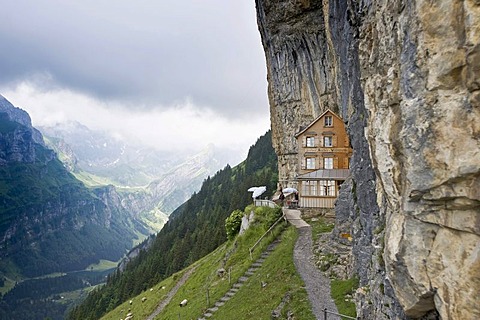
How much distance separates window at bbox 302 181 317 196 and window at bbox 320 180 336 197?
2.70 ft

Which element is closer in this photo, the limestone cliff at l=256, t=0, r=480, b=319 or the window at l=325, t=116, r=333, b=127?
the limestone cliff at l=256, t=0, r=480, b=319

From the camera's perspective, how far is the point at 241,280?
3269cm

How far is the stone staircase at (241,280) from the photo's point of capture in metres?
29.9

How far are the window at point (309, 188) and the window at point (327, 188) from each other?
2.70 ft

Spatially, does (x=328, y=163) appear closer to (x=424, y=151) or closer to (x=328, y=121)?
(x=328, y=121)

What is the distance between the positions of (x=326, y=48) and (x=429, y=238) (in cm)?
4621

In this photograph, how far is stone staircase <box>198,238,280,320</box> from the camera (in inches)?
1179

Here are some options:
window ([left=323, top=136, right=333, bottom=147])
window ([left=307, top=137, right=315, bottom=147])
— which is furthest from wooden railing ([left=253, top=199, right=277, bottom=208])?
window ([left=323, top=136, right=333, bottom=147])

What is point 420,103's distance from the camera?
10.9 metres

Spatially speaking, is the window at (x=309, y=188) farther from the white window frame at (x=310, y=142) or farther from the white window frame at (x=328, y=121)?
the white window frame at (x=328, y=121)

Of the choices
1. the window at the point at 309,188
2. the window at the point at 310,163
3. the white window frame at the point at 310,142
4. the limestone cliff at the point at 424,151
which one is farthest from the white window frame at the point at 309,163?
the limestone cliff at the point at 424,151

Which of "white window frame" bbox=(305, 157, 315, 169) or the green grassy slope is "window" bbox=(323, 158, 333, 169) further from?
the green grassy slope

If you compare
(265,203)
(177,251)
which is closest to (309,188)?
(265,203)

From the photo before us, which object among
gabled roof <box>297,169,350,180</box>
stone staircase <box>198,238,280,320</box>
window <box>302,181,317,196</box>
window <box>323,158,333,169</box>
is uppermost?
window <box>323,158,333,169</box>
